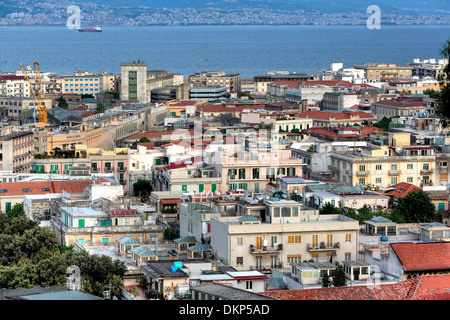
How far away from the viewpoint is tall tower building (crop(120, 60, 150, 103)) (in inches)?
2682

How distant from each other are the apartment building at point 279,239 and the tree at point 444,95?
9.19 m

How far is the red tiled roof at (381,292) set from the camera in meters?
13.2

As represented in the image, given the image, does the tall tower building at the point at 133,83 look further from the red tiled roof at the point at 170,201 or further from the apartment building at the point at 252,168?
the red tiled roof at the point at 170,201

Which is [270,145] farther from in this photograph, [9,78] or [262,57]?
[262,57]

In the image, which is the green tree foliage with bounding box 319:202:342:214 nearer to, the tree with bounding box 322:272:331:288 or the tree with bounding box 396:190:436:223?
the tree with bounding box 396:190:436:223

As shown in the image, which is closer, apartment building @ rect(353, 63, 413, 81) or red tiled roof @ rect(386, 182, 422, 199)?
red tiled roof @ rect(386, 182, 422, 199)

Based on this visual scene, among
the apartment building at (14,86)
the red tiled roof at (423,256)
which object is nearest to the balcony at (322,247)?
the red tiled roof at (423,256)

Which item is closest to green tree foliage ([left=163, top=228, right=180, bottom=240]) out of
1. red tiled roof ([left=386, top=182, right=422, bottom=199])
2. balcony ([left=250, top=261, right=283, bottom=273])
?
balcony ([left=250, top=261, right=283, bottom=273])

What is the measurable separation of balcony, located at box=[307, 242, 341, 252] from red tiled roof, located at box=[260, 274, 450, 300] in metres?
4.55

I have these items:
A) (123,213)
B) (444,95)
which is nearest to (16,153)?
(123,213)

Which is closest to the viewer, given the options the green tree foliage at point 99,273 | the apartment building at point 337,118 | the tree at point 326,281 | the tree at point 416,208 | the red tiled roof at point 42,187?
the tree at point 326,281

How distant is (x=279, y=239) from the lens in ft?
61.8

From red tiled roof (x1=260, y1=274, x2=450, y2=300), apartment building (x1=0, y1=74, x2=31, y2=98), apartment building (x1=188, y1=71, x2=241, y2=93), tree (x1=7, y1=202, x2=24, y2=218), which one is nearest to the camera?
red tiled roof (x1=260, y1=274, x2=450, y2=300)
